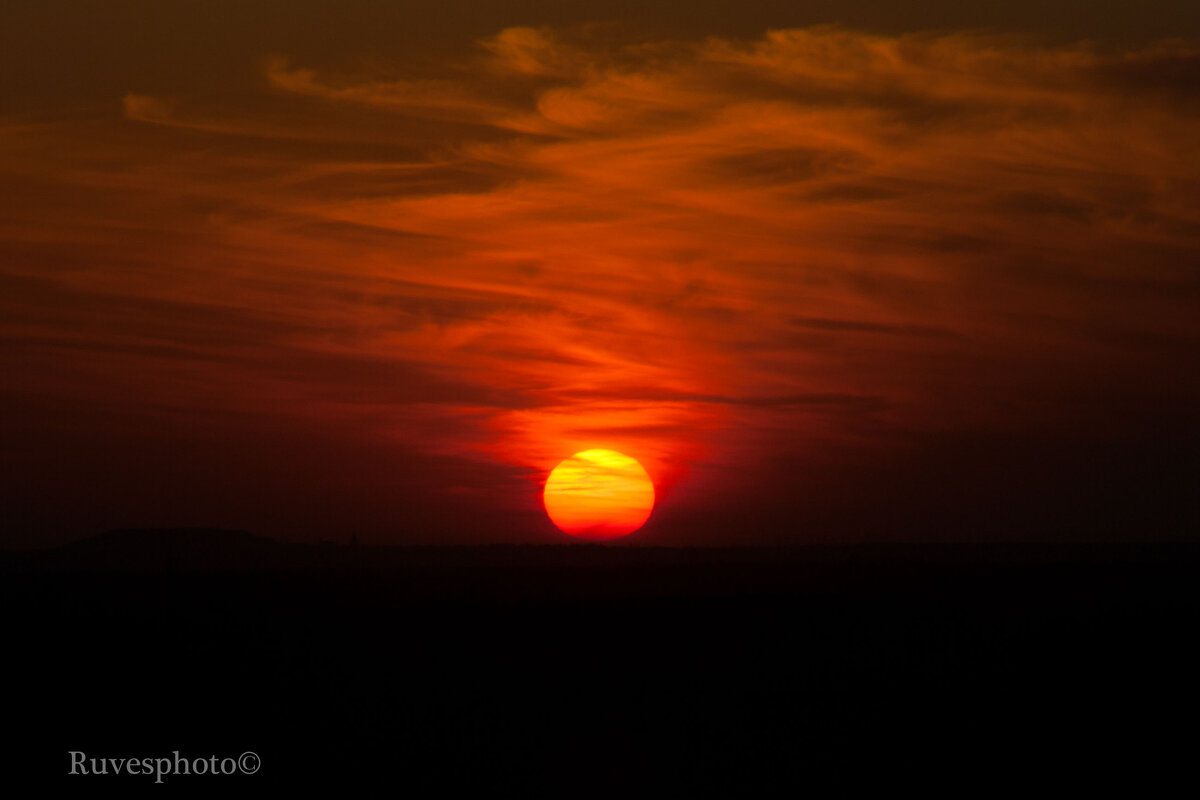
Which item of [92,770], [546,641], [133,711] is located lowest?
[92,770]

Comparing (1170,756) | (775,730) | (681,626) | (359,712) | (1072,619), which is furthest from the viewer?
(1072,619)

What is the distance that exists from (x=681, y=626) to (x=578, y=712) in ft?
54.3

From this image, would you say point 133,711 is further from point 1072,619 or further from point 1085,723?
point 1072,619

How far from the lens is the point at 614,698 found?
29203 millimetres

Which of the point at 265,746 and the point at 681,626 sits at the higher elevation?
the point at 681,626

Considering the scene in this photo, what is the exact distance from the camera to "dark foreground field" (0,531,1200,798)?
2222cm

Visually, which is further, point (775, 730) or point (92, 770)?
point (775, 730)

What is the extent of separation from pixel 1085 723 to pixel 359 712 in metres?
14.6

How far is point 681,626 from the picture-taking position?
43.9 meters

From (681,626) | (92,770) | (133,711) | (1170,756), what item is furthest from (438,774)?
(681,626)

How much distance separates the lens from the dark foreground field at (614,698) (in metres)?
22.2

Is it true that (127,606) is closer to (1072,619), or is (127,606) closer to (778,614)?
(778,614)

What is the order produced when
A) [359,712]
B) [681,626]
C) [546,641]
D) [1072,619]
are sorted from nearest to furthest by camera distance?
[359,712] → [546,641] → [681,626] → [1072,619]

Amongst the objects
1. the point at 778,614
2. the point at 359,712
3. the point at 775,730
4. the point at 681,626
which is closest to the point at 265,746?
the point at 359,712
